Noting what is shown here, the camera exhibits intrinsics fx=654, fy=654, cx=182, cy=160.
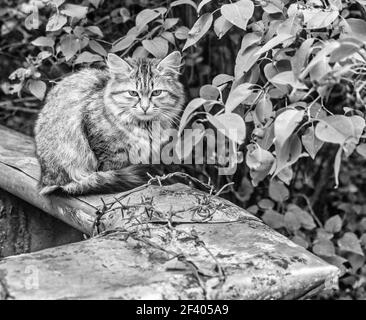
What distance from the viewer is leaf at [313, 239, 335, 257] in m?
3.33

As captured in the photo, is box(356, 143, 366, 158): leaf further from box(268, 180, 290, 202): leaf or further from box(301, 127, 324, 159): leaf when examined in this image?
box(268, 180, 290, 202): leaf

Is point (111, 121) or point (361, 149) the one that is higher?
point (361, 149)

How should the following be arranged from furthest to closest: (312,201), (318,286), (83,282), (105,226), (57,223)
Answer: (312,201) < (57,223) < (105,226) < (318,286) < (83,282)

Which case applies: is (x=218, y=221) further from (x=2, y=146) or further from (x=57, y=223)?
(x=2, y=146)

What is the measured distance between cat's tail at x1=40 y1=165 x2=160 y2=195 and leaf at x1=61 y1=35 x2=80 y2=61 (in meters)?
0.65

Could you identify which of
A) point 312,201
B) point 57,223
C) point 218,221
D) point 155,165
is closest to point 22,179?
point 57,223

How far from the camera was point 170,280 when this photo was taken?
5.65 ft

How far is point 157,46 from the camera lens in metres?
2.99

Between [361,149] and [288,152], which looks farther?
[361,149]

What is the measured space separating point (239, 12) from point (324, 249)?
5.12 ft

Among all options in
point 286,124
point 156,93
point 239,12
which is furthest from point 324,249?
point 286,124

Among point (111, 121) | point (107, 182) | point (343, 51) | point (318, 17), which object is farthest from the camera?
point (111, 121)

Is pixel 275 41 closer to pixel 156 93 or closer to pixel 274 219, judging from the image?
pixel 156 93

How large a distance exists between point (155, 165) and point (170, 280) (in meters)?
1.58
